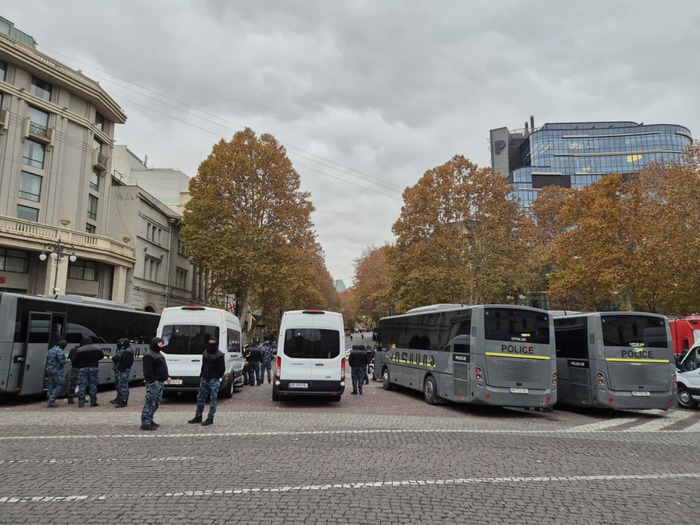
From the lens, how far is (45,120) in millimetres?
35219

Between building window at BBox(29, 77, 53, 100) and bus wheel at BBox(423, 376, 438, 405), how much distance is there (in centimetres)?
3539

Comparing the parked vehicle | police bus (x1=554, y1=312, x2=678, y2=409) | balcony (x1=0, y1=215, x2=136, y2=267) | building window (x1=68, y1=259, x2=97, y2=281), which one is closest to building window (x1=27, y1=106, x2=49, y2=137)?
balcony (x1=0, y1=215, x2=136, y2=267)

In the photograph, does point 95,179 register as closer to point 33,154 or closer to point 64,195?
point 64,195

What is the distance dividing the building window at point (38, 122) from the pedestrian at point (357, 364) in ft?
99.5

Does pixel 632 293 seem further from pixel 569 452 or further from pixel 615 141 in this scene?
pixel 615 141

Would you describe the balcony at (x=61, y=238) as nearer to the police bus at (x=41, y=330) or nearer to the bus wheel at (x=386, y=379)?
the police bus at (x=41, y=330)

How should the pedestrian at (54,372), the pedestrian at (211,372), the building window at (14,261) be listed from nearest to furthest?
the pedestrian at (211,372), the pedestrian at (54,372), the building window at (14,261)

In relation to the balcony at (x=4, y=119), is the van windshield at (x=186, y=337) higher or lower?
lower

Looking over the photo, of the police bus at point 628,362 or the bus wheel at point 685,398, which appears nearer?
the police bus at point 628,362

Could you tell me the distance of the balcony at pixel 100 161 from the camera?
38.3 m

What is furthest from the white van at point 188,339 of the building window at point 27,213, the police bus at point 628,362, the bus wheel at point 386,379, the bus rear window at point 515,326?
the building window at point 27,213

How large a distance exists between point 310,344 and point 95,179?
109 ft

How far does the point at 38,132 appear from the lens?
3441 cm

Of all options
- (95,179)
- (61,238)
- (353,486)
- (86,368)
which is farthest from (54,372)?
(95,179)
